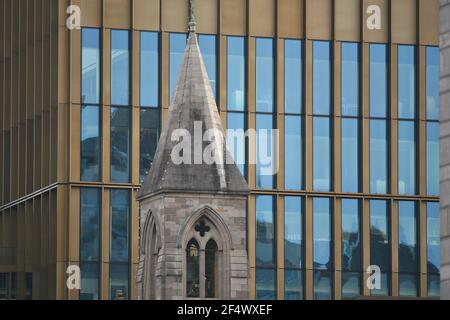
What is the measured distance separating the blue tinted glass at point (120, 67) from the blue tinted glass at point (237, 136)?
11.9 feet

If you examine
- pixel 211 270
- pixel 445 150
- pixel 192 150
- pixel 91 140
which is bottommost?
pixel 445 150

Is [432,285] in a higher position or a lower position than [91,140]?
lower

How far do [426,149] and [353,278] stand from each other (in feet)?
18.3

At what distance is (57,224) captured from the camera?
5881cm

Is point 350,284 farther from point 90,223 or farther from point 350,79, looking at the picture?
point 90,223

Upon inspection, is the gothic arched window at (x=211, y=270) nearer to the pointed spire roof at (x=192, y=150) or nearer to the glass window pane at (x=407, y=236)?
the pointed spire roof at (x=192, y=150)

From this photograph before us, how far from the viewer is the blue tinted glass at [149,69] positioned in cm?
6053

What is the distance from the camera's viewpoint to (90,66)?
197ft

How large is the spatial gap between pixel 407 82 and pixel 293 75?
4218 mm

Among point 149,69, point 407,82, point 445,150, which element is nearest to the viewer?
point 445,150

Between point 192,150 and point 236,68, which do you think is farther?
point 236,68

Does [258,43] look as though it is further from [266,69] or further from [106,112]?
[106,112]

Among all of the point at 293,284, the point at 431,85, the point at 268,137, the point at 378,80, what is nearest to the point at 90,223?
the point at 268,137
